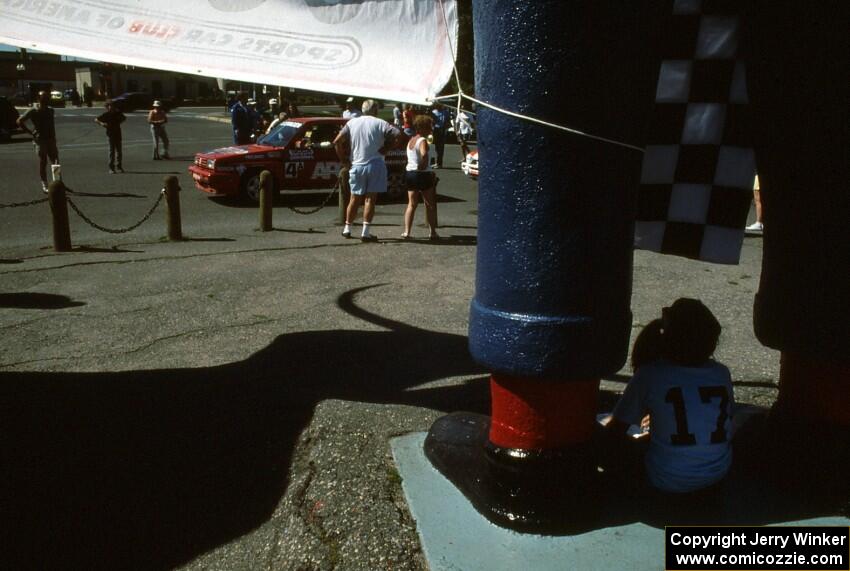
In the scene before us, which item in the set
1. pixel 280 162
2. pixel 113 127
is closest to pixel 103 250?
pixel 280 162

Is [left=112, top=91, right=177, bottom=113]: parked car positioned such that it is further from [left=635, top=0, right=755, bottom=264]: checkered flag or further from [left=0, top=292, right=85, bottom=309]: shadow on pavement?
[left=635, top=0, right=755, bottom=264]: checkered flag

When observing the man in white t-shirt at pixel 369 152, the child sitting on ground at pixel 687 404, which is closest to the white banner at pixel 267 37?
the child sitting on ground at pixel 687 404

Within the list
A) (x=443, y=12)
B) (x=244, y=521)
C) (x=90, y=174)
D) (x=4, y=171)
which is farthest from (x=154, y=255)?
(x=4, y=171)

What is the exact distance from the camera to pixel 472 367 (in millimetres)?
4637

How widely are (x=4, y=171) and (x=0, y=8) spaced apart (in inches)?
620

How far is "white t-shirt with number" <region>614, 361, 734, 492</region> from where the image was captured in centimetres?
248

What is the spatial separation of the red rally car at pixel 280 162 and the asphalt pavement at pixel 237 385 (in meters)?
3.50

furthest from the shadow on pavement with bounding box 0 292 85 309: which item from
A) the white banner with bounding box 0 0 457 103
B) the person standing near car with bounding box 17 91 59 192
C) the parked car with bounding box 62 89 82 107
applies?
the parked car with bounding box 62 89 82 107

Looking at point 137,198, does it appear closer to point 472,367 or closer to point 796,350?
point 472,367

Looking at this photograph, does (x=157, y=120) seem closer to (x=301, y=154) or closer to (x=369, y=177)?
(x=301, y=154)

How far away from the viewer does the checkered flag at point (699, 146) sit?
2.97 metres

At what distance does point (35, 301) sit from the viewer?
6.18m

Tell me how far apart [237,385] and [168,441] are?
0.73 m

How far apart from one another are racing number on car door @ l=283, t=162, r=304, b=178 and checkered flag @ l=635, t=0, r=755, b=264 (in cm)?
1033
